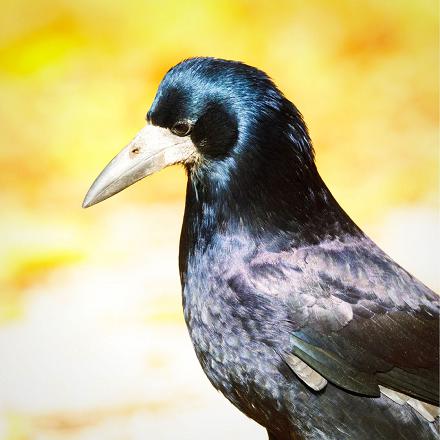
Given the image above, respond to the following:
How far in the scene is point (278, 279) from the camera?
188cm

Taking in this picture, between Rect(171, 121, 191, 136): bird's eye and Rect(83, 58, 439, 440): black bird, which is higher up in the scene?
Rect(171, 121, 191, 136): bird's eye

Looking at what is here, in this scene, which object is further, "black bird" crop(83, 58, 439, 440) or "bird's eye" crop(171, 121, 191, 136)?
"bird's eye" crop(171, 121, 191, 136)

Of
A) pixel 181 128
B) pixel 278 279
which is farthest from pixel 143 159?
pixel 278 279

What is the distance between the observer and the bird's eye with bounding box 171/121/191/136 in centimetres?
195

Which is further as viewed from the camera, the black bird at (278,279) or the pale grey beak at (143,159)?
the pale grey beak at (143,159)

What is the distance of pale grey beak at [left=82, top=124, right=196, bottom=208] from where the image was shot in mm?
1994

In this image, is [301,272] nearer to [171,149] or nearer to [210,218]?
[210,218]

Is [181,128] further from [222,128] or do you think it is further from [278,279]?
[278,279]

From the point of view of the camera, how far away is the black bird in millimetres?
1849

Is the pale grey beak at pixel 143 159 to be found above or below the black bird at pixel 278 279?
above

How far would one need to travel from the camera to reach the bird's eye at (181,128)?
6.41 ft

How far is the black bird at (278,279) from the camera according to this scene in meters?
1.85

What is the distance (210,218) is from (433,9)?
1336 millimetres

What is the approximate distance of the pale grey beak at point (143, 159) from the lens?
1994 millimetres
